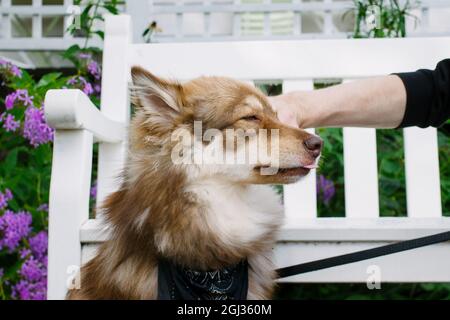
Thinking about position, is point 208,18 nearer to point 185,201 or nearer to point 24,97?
point 24,97

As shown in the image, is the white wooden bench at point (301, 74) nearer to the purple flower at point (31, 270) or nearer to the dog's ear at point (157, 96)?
the dog's ear at point (157, 96)

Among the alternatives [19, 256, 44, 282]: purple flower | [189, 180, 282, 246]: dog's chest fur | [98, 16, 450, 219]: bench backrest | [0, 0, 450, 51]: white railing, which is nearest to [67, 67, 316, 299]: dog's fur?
[189, 180, 282, 246]: dog's chest fur

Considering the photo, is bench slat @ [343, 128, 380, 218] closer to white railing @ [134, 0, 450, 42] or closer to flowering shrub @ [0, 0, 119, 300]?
flowering shrub @ [0, 0, 119, 300]

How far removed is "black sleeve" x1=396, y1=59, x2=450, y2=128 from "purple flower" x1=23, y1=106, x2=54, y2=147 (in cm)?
156

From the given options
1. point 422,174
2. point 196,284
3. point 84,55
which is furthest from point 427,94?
point 84,55

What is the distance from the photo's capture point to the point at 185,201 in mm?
1434

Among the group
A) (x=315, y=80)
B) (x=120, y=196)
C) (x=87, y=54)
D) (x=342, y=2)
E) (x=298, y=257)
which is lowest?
(x=298, y=257)

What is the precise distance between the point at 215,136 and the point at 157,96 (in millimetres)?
227

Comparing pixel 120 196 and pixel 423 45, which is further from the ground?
pixel 423 45

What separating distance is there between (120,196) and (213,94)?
1.50 ft

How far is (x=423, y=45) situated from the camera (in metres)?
2.20

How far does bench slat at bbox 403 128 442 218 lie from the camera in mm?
2127
